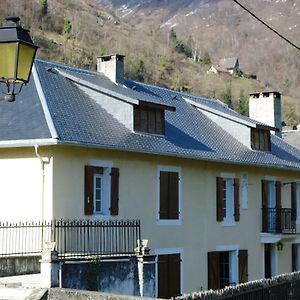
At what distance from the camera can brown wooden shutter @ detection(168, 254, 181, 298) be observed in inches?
872

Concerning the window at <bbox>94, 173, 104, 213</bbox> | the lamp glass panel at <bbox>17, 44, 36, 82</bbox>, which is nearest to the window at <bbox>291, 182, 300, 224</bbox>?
the window at <bbox>94, 173, 104, 213</bbox>

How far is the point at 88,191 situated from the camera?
767 inches

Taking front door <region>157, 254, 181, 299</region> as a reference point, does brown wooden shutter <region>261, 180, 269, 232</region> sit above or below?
above

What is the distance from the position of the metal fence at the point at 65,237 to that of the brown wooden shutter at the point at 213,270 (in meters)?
5.00

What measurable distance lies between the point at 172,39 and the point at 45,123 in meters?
140

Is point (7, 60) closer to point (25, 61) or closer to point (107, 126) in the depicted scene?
point (25, 61)

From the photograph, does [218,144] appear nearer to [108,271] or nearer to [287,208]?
[287,208]

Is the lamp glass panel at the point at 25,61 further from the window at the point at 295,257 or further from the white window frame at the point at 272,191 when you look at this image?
the window at the point at 295,257

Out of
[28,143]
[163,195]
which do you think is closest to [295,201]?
[163,195]

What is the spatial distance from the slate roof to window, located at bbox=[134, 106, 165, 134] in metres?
0.28

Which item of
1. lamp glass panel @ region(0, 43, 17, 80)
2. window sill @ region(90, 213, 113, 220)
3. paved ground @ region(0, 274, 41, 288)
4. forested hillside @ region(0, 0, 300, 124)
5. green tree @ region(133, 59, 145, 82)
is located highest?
forested hillside @ region(0, 0, 300, 124)

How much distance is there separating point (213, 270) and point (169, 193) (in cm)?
355

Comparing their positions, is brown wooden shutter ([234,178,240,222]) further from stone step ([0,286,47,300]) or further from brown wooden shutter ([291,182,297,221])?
stone step ([0,286,47,300])

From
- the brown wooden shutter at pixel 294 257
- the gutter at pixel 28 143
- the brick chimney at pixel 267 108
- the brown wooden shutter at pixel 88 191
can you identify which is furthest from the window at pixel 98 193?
the brick chimney at pixel 267 108
